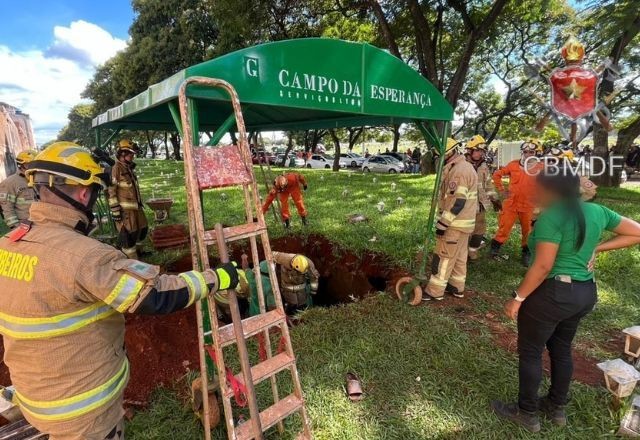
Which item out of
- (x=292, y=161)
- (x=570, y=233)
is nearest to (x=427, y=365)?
(x=570, y=233)

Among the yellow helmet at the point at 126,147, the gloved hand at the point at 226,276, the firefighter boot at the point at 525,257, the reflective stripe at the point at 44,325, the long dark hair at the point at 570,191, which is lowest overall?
the firefighter boot at the point at 525,257

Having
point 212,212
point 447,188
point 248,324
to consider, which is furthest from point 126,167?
point 447,188

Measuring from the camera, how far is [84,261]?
4.88ft

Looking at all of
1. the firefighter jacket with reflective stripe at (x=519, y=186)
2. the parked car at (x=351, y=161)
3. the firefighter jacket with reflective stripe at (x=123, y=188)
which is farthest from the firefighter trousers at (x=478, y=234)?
the parked car at (x=351, y=161)

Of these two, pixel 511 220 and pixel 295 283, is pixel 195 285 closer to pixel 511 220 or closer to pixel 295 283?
pixel 295 283

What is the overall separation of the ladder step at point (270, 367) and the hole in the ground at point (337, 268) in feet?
Answer: 9.96

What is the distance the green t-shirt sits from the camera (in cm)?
209

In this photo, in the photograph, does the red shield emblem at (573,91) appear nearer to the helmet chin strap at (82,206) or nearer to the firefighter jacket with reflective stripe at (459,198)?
the firefighter jacket with reflective stripe at (459,198)

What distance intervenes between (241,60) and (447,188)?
272 cm

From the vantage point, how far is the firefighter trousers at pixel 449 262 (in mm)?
4148

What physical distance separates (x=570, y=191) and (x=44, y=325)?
276 cm

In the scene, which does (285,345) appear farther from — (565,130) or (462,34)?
(462,34)

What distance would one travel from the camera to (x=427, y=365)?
3176mm

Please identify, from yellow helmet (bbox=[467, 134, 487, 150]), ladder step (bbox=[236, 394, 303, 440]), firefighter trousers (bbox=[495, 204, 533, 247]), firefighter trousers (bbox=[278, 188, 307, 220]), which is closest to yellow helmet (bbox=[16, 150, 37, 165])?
firefighter trousers (bbox=[278, 188, 307, 220])
